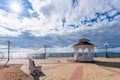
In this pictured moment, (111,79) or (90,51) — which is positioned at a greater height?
(90,51)

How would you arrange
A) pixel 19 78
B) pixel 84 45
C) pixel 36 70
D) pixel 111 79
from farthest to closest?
pixel 84 45 < pixel 36 70 < pixel 19 78 < pixel 111 79

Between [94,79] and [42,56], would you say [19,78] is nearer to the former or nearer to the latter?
[94,79]

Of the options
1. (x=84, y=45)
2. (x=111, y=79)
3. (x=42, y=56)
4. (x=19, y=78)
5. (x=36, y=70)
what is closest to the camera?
(x=111, y=79)

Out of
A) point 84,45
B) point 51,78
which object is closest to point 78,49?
point 84,45

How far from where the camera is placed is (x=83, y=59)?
80.3 ft

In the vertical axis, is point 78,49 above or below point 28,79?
above

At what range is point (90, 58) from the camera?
2422 cm

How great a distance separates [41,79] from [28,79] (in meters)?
0.87

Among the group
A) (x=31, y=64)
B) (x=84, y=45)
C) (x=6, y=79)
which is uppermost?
(x=84, y=45)

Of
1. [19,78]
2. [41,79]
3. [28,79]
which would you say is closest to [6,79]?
[19,78]

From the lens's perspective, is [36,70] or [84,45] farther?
[84,45]

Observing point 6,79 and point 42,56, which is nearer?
point 6,79

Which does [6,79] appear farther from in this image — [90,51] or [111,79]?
[90,51]

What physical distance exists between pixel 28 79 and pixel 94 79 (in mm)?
4118
